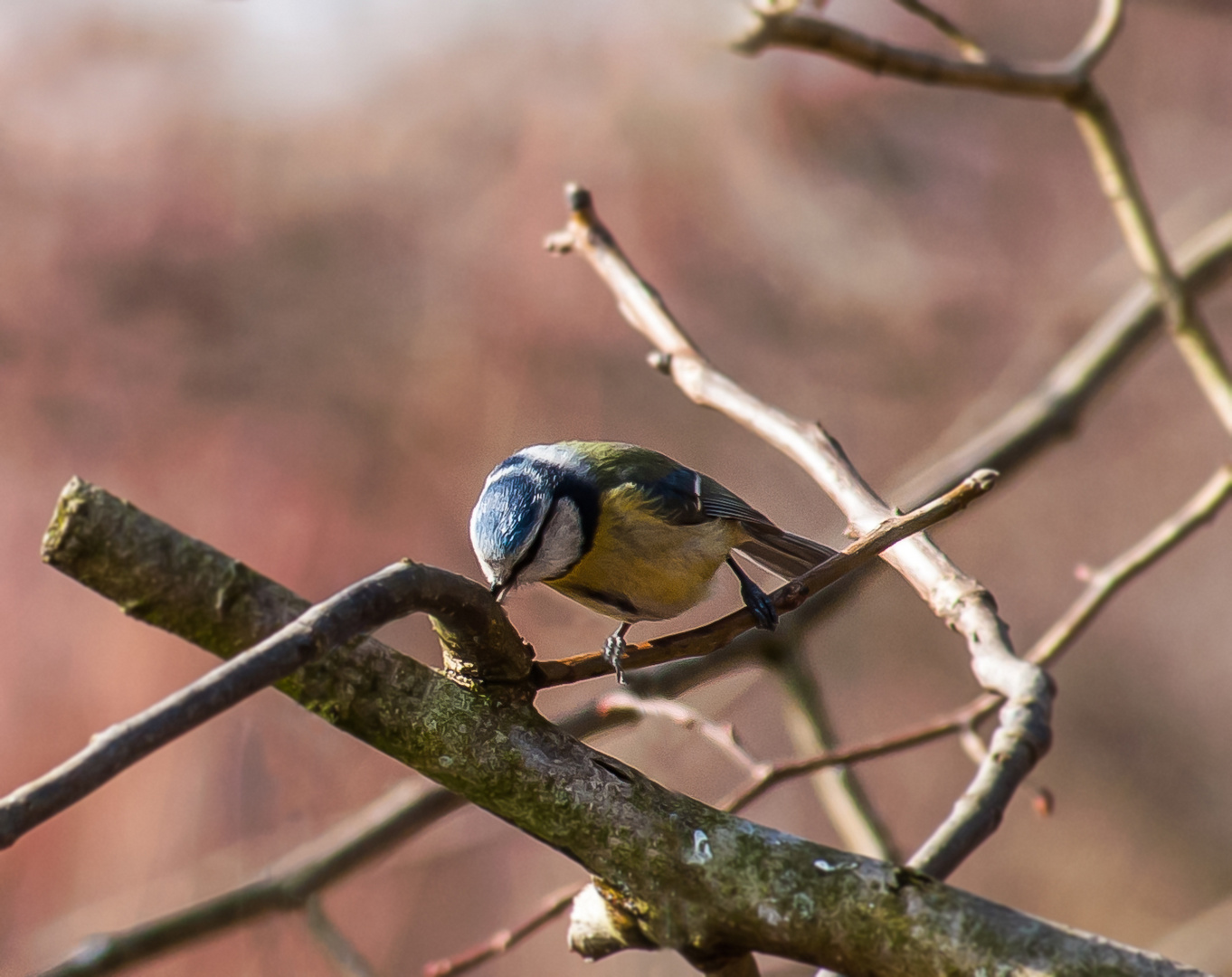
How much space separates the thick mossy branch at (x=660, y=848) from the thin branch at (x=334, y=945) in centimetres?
128

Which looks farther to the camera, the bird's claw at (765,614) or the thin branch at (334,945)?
the thin branch at (334,945)

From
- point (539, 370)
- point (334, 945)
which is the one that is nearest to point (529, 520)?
point (334, 945)

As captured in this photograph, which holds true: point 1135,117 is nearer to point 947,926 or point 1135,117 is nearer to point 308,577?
point 308,577

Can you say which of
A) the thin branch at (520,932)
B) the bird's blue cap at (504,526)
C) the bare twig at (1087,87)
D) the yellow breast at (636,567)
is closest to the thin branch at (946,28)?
the bare twig at (1087,87)

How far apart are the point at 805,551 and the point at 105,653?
2530 mm

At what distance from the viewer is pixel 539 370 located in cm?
452

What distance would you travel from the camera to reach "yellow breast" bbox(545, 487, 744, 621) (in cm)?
209

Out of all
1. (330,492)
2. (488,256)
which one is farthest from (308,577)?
(488,256)

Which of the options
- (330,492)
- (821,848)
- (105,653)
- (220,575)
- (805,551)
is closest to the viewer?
(220,575)

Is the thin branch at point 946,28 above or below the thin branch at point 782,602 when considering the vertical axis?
above

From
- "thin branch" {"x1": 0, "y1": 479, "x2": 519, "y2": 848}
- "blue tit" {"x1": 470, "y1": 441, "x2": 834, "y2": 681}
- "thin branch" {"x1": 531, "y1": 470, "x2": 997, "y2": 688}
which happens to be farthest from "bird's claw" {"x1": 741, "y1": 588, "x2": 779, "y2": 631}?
"blue tit" {"x1": 470, "y1": 441, "x2": 834, "y2": 681}

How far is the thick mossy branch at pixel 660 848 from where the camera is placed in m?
1.01

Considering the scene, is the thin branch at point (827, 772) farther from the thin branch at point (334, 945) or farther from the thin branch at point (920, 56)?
the thin branch at point (920, 56)

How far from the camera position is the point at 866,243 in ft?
16.4
